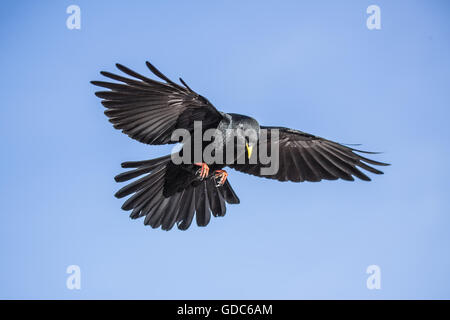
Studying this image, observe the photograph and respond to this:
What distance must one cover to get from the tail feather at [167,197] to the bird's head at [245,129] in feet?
3.25

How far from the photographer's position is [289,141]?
9438 millimetres

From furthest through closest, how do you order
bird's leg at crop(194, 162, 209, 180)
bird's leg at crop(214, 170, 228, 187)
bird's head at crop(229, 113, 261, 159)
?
1. bird's leg at crop(214, 170, 228, 187)
2. bird's leg at crop(194, 162, 209, 180)
3. bird's head at crop(229, 113, 261, 159)

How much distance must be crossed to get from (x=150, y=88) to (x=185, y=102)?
1.86 feet

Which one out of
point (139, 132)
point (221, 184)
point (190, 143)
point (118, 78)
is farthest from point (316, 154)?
point (118, 78)

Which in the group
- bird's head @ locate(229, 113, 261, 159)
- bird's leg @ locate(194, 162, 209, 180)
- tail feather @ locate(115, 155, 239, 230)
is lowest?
tail feather @ locate(115, 155, 239, 230)

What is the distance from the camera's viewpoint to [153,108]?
7637 mm

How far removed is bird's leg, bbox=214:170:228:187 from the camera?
8766 mm

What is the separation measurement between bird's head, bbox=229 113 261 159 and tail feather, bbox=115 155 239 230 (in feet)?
3.25

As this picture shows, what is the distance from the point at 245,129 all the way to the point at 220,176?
141cm

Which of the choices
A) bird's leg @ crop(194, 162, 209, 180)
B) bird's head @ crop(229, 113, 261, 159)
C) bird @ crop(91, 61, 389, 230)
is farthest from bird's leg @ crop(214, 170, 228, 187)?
bird's head @ crop(229, 113, 261, 159)

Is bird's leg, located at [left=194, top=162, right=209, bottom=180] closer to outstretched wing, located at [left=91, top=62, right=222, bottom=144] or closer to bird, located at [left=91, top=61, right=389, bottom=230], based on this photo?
bird, located at [left=91, top=61, right=389, bottom=230]

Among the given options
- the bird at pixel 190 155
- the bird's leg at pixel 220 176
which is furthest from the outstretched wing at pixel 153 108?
the bird's leg at pixel 220 176

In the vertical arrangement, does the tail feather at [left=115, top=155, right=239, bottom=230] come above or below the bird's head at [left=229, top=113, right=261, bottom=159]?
below

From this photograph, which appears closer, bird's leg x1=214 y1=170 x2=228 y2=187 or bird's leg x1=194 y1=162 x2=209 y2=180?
bird's leg x1=194 y1=162 x2=209 y2=180
